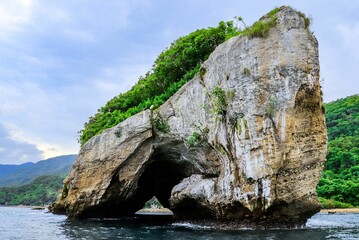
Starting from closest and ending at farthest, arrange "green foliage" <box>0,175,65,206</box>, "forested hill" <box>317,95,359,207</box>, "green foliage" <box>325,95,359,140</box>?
"forested hill" <box>317,95,359,207</box>, "green foliage" <box>325,95,359,140</box>, "green foliage" <box>0,175,65,206</box>

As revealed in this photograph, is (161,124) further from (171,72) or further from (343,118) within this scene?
(343,118)

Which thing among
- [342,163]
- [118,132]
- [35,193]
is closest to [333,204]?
[342,163]

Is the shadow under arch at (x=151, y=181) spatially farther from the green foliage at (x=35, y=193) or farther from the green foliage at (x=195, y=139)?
the green foliage at (x=35, y=193)

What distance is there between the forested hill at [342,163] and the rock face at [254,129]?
33.1 m

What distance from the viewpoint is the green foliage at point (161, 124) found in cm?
2231

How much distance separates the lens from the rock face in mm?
16812

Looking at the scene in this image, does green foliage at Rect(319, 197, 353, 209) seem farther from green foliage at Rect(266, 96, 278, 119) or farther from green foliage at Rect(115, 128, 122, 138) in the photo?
green foliage at Rect(266, 96, 278, 119)

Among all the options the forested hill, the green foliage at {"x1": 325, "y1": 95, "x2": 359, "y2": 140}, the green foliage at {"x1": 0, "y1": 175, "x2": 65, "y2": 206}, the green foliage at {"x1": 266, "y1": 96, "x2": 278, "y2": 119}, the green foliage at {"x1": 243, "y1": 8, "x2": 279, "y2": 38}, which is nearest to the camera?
the green foliage at {"x1": 266, "y1": 96, "x2": 278, "y2": 119}

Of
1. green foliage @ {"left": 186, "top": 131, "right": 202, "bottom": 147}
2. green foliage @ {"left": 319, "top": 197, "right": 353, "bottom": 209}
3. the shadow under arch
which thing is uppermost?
green foliage @ {"left": 186, "top": 131, "right": 202, "bottom": 147}

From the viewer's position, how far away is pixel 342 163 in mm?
55375

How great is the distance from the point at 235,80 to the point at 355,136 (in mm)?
A: 52627

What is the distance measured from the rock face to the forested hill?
33.1 meters

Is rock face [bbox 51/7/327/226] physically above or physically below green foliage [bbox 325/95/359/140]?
below

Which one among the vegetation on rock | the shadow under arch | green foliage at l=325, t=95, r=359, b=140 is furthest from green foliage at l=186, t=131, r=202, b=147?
green foliage at l=325, t=95, r=359, b=140
